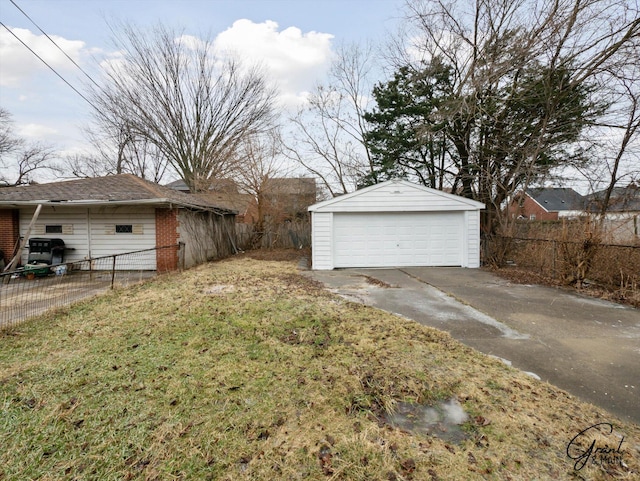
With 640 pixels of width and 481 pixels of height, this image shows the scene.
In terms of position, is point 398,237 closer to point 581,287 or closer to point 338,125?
point 581,287

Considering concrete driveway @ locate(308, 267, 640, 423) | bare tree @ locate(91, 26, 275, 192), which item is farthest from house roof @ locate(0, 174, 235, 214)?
bare tree @ locate(91, 26, 275, 192)

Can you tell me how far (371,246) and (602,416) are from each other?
811cm

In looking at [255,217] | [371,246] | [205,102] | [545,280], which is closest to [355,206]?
[371,246]

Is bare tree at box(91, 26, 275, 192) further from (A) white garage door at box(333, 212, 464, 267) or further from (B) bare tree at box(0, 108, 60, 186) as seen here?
(B) bare tree at box(0, 108, 60, 186)

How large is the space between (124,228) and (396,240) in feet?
28.6

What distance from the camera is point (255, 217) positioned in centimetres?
1677

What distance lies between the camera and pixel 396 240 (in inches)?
407

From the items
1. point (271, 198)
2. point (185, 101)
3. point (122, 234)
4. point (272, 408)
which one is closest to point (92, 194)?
point (122, 234)

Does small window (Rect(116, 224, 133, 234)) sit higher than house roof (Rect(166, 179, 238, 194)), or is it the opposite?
house roof (Rect(166, 179, 238, 194))

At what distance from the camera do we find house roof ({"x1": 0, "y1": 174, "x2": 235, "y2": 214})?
8789mm

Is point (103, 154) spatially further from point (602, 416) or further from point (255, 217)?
point (602, 416)

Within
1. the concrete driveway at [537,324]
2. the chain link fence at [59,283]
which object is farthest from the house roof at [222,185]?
the concrete driveway at [537,324]

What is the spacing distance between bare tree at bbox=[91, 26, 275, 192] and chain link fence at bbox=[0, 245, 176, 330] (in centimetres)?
790

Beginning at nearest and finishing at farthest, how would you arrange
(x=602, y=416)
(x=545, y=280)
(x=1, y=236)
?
(x=602, y=416) < (x=545, y=280) < (x=1, y=236)
